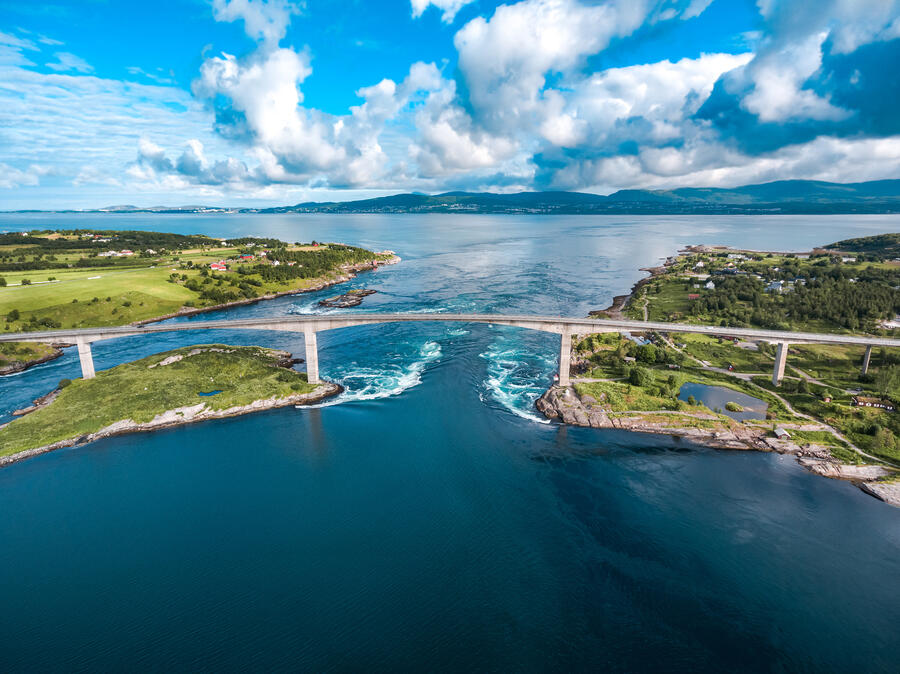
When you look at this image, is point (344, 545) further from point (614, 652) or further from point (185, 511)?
point (614, 652)

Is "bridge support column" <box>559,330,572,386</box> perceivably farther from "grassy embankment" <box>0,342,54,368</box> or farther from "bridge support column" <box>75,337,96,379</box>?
"grassy embankment" <box>0,342,54,368</box>

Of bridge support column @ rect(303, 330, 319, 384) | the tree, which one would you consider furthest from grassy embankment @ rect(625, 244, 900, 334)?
→ bridge support column @ rect(303, 330, 319, 384)

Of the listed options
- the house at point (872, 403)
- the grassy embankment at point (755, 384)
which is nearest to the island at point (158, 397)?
the grassy embankment at point (755, 384)

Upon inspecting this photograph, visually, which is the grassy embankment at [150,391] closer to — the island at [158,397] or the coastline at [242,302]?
the island at [158,397]

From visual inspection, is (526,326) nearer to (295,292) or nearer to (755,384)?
(755,384)

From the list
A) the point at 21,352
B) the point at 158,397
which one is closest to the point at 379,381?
the point at 158,397
